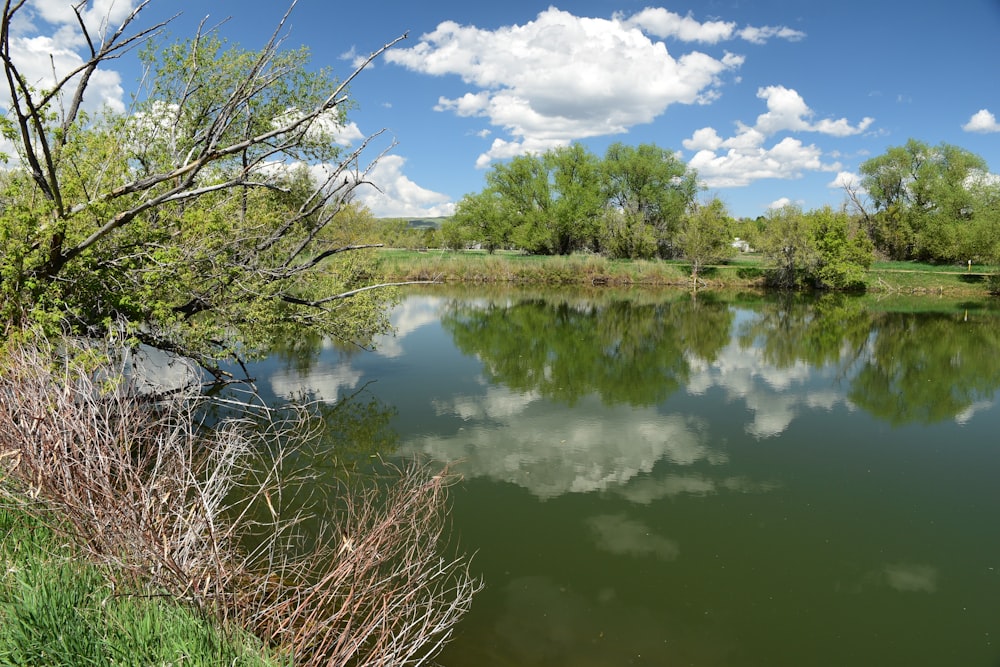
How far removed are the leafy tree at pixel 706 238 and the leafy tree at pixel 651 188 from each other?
564cm

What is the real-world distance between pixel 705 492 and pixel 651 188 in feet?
166

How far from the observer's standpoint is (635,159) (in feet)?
179

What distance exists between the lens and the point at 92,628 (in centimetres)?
298

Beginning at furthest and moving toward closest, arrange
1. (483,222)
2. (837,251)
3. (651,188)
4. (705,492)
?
(483,222) < (651,188) < (837,251) < (705,492)

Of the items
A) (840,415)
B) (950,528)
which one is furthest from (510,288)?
(950,528)

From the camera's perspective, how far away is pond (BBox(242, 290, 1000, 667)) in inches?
203

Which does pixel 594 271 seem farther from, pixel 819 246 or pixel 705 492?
pixel 705 492

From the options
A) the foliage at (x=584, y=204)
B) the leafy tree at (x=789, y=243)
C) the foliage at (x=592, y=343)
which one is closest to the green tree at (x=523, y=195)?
the foliage at (x=584, y=204)

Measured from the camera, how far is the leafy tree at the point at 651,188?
53.7 meters

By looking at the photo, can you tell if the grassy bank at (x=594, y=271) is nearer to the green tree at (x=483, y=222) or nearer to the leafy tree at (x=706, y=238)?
the leafy tree at (x=706, y=238)

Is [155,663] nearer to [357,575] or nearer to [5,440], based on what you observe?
[357,575]

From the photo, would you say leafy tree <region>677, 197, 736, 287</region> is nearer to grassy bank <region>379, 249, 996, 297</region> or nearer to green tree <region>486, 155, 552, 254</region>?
grassy bank <region>379, 249, 996, 297</region>

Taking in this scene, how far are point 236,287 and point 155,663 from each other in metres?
7.78

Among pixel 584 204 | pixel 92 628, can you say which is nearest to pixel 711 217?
pixel 584 204
